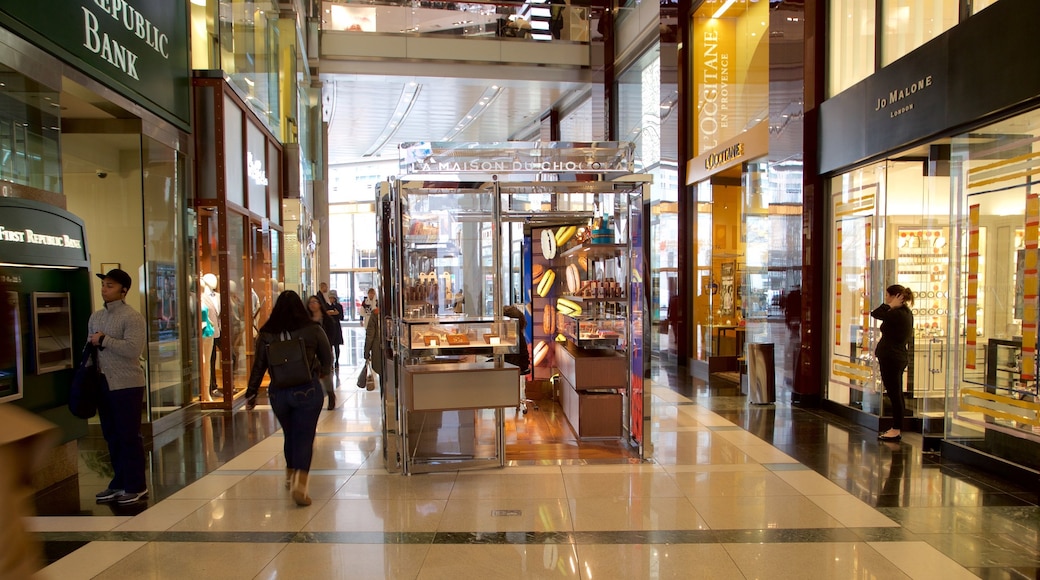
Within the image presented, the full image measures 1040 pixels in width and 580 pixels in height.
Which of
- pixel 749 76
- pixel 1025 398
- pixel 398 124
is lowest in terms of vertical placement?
pixel 1025 398

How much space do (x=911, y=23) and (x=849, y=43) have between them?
85 cm

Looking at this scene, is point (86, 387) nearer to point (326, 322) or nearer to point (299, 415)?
point (299, 415)

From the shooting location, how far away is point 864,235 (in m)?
6.91

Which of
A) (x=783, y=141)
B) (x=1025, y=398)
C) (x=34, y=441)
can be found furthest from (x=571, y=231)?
(x=34, y=441)

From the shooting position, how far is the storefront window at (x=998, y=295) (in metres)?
4.62

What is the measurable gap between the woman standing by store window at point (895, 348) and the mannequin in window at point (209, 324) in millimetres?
7062

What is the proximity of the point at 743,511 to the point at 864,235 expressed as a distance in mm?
4119

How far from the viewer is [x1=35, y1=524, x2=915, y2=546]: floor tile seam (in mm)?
3588

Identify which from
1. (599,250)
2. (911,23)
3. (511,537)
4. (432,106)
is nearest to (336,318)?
(599,250)

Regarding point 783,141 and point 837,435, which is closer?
point 837,435

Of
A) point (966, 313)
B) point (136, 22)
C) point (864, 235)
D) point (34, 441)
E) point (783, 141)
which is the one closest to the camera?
point (34, 441)

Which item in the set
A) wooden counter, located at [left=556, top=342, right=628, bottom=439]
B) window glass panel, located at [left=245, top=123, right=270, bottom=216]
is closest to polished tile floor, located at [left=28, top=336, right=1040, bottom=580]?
wooden counter, located at [left=556, top=342, right=628, bottom=439]

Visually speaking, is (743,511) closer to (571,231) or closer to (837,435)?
(837,435)

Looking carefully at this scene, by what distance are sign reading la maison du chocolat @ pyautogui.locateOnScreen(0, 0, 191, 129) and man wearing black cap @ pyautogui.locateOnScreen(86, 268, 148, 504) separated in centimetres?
186
